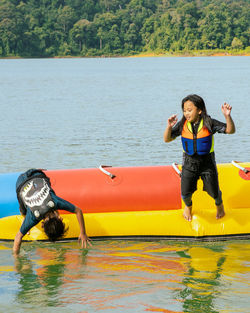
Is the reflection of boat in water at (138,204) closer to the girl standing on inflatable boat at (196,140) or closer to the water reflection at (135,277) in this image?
the water reflection at (135,277)

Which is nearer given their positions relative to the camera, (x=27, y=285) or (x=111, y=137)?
(x=27, y=285)

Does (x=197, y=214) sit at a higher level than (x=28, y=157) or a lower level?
higher

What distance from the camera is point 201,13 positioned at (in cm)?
8812

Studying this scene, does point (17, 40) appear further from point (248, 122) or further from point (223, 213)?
point (223, 213)

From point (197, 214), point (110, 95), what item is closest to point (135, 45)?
point (110, 95)

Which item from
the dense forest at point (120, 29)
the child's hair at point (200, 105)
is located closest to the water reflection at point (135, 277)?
the child's hair at point (200, 105)

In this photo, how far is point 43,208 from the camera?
14.9 ft

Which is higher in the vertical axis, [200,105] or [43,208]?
[200,105]

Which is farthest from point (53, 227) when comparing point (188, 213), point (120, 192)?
point (188, 213)

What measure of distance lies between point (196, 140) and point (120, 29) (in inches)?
3581

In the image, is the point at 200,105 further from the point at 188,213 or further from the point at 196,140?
the point at 188,213

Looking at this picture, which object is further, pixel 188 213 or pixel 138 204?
pixel 138 204

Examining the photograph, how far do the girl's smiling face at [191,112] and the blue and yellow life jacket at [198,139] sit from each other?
55 mm

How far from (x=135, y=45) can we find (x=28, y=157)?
266 ft
